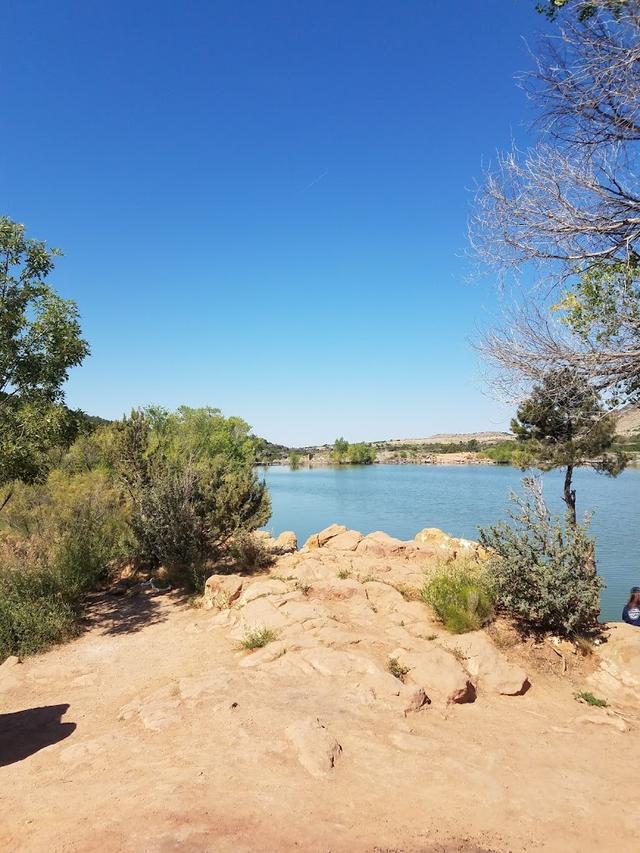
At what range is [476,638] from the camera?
7176 millimetres

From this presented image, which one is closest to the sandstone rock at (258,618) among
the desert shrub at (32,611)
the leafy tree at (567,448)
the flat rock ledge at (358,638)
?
the flat rock ledge at (358,638)

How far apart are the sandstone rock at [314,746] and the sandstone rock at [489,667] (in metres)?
2.68

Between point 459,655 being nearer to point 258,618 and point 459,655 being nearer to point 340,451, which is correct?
point 258,618

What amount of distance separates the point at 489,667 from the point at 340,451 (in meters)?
111

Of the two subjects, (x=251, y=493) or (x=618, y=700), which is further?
(x=251, y=493)

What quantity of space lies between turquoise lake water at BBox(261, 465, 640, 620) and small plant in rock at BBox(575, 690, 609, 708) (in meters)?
9.03

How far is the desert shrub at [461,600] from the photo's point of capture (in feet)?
25.7

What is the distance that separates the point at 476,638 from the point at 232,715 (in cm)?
371

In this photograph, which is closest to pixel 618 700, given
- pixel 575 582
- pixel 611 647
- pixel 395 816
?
pixel 611 647

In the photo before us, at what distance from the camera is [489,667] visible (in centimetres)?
670

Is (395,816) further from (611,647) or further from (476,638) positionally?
(611,647)

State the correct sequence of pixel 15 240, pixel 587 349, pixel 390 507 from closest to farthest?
pixel 587 349 → pixel 15 240 → pixel 390 507

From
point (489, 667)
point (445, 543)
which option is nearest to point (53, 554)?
point (489, 667)

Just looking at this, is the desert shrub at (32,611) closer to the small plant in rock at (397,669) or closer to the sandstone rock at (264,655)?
the sandstone rock at (264,655)
